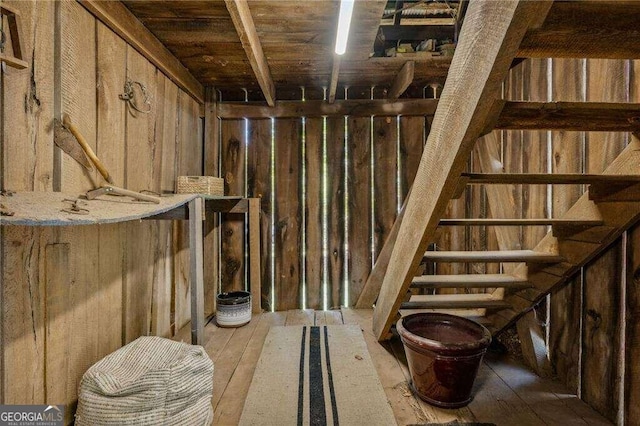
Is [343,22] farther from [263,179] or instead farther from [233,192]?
[233,192]

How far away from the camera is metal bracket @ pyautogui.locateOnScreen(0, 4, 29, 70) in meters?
1.06

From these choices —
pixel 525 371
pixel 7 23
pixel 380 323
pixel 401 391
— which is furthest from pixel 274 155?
pixel 525 371

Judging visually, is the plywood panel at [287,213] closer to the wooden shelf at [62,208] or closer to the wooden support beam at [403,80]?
the wooden support beam at [403,80]

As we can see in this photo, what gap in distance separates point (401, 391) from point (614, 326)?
1081mm

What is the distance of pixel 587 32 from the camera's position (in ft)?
2.53

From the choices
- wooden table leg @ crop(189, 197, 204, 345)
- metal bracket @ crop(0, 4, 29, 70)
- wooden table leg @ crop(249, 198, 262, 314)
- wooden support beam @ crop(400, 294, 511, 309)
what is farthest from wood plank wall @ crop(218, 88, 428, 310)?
metal bracket @ crop(0, 4, 29, 70)

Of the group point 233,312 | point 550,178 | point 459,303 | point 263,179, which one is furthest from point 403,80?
point 233,312

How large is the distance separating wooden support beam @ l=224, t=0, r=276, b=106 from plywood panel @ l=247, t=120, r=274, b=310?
1.79ft

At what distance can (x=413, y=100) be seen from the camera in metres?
2.85

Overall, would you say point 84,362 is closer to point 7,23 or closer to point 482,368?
point 7,23

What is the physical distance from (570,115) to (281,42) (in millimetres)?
1690

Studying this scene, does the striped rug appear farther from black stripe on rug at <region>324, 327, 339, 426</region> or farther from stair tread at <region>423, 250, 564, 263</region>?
stair tread at <region>423, 250, 564, 263</region>

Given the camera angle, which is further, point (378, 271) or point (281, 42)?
point (378, 271)

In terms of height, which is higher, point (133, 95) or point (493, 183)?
point (133, 95)
